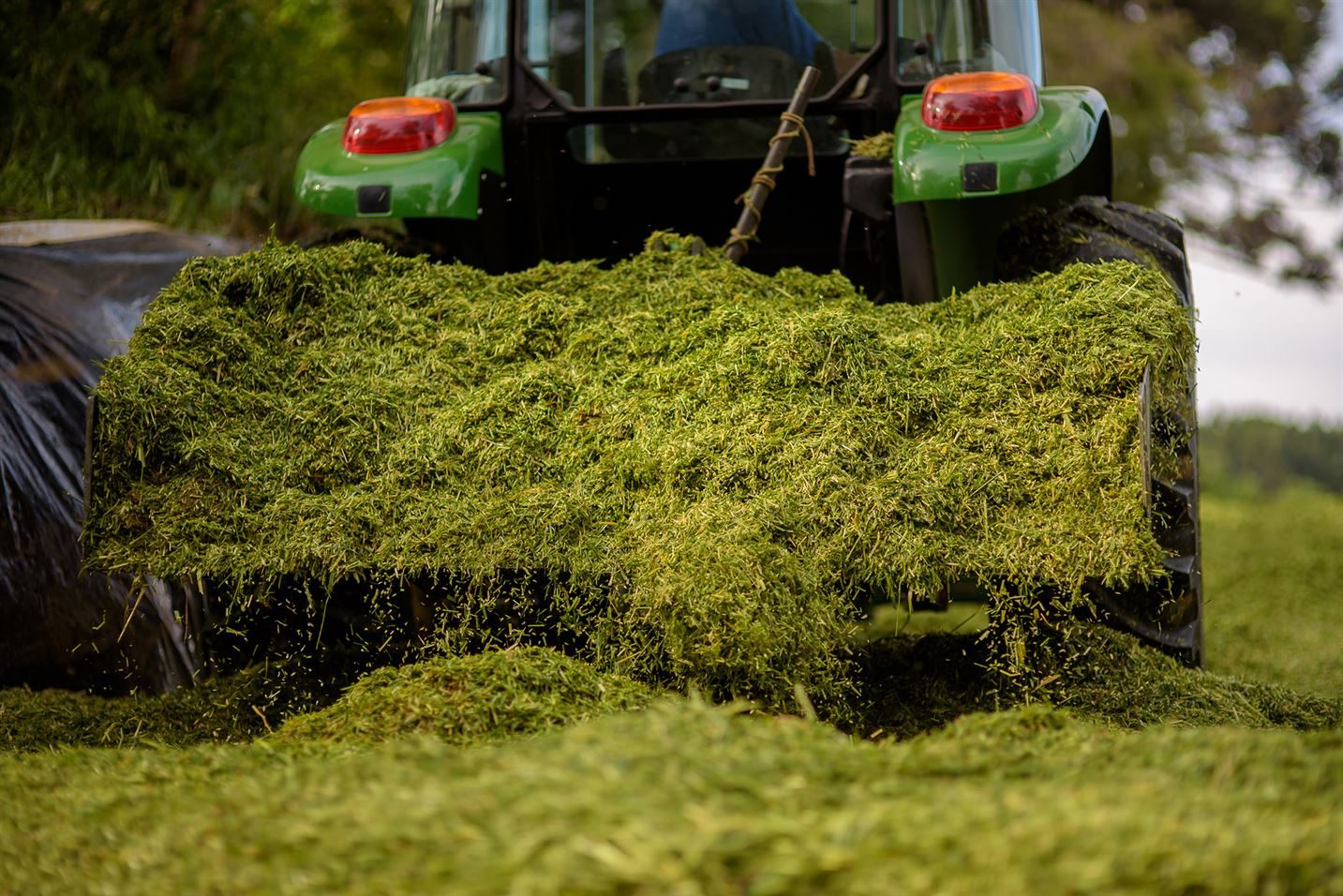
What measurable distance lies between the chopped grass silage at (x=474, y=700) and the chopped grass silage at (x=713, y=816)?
0.51 ft

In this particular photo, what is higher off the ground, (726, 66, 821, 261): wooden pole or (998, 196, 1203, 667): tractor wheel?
(726, 66, 821, 261): wooden pole

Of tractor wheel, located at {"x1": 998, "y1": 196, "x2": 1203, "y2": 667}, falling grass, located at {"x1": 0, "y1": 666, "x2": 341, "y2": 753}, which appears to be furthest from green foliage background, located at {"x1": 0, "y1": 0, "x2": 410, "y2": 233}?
tractor wheel, located at {"x1": 998, "y1": 196, "x2": 1203, "y2": 667}

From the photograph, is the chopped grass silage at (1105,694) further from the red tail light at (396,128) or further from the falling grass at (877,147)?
the red tail light at (396,128)

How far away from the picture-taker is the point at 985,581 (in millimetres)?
2264

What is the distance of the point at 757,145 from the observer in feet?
11.6

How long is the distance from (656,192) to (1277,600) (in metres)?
3.28

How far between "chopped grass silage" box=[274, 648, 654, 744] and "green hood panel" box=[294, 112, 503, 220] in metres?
1.39

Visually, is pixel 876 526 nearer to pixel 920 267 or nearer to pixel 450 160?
pixel 920 267

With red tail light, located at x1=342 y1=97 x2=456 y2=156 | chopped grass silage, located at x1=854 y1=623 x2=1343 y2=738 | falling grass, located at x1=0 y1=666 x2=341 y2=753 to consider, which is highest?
red tail light, located at x1=342 y1=97 x2=456 y2=156

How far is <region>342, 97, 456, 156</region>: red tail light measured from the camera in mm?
3342

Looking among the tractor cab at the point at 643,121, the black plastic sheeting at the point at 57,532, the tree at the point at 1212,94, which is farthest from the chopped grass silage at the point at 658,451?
the tree at the point at 1212,94

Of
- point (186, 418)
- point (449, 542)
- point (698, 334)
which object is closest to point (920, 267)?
point (698, 334)

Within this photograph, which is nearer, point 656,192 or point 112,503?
point 112,503

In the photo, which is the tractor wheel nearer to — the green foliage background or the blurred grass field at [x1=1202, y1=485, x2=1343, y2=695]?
the blurred grass field at [x1=1202, y1=485, x2=1343, y2=695]
